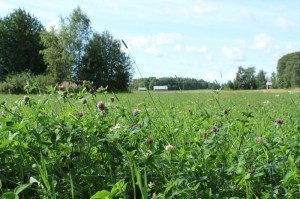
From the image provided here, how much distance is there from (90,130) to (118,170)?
31 centimetres

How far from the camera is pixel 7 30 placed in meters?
45.4

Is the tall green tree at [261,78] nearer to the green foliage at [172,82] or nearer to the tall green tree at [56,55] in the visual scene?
the green foliage at [172,82]

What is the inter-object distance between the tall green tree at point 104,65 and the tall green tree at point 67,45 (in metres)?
0.81

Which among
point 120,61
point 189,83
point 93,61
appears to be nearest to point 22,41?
point 93,61

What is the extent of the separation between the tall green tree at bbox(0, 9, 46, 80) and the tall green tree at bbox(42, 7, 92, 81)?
2193 millimetres

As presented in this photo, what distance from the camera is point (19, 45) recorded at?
45031mm

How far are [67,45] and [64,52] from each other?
3.69 feet

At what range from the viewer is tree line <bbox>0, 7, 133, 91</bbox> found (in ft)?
143

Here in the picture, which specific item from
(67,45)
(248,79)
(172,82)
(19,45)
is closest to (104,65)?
(67,45)

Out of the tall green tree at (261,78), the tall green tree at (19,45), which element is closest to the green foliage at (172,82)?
the tall green tree at (261,78)

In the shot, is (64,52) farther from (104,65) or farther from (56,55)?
(104,65)

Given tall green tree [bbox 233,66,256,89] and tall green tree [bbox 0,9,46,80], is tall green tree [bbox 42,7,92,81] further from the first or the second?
tall green tree [bbox 233,66,256,89]

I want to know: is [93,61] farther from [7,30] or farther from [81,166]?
[81,166]

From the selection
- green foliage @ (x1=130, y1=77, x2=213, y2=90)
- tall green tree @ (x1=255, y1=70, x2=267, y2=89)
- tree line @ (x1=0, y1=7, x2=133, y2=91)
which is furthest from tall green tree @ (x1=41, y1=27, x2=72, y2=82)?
green foliage @ (x1=130, y1=77, x2=213, y2=90)
